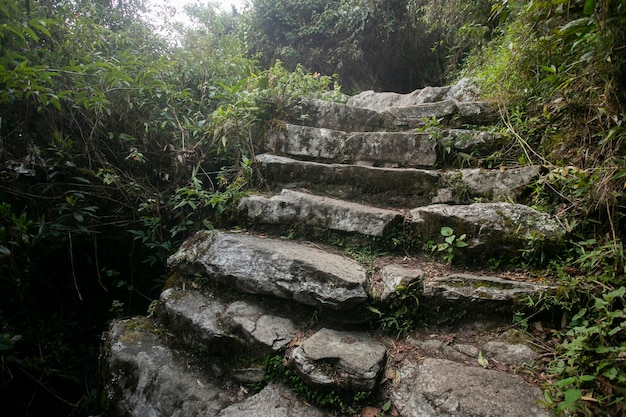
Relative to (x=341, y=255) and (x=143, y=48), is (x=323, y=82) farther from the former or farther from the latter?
(x=341, y=255)

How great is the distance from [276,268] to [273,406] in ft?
2.77

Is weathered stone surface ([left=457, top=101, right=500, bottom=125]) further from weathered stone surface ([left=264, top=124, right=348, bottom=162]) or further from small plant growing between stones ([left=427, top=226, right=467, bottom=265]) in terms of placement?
small plant growing between stones ([left=427, top=226, right=467, bottom=265])

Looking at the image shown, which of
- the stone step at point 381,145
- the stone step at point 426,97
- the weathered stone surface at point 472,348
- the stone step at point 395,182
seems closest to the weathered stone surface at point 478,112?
the stone step at point 381,145

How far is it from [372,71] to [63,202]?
24.1ft

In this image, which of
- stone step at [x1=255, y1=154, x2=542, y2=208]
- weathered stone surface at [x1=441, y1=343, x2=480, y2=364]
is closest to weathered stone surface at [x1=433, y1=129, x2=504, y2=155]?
stone step at [x1=255, y1=154, x2=542, y2=208]

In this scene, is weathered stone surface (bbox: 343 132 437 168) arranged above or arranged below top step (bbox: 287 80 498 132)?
below

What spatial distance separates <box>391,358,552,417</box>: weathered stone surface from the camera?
1431mm

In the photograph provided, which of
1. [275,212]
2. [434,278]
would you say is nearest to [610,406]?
[434,278]

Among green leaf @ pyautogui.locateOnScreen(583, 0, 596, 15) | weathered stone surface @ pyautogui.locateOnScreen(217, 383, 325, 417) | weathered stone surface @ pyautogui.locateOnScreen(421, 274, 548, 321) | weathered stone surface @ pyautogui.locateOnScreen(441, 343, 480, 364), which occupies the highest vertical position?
green leaf @ pyautogui.locateOnScreen(583, 0, 596, 15)

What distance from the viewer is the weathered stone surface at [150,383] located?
1836 mm

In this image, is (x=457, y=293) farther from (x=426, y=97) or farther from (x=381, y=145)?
(x=426, y=97)

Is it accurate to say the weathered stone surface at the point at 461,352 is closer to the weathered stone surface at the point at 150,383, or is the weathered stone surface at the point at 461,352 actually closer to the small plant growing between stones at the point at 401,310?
the small plant growing between stones at the point at 401,310

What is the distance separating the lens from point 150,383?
6.41 feet

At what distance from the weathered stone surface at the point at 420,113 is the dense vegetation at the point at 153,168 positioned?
1.68 feet
